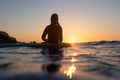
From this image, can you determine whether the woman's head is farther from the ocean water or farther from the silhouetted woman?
the ocean water

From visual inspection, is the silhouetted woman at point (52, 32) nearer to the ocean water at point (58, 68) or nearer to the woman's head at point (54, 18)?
the woman's head at point (54, 18)

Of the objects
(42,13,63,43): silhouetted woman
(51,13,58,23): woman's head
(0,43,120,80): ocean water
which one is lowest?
(0,43,120,80): ocean water

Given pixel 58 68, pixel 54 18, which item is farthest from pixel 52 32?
pixel 58 68

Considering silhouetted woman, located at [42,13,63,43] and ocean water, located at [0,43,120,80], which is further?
silhouetted woman, located at [42,13,63,43]

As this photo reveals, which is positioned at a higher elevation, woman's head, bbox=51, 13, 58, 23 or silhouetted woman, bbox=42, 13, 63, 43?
woman's head, bbox=51, 13, 58, 23

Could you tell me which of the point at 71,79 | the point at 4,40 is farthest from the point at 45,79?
the point at 4,40

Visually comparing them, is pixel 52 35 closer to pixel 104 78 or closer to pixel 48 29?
pixel 48 29

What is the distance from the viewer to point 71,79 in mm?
2902

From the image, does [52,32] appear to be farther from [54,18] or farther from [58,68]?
[58,68]

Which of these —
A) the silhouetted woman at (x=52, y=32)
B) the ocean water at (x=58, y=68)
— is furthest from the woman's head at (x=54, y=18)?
the ocean water at (x=58, y=68)

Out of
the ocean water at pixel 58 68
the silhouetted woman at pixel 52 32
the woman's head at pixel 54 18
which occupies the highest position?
the woman's head at pixel 54 18

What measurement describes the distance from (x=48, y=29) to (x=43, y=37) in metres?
0.51

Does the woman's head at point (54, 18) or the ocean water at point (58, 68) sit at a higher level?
the woman's head at point (54, 18)

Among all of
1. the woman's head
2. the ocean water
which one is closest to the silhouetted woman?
the woman's head
